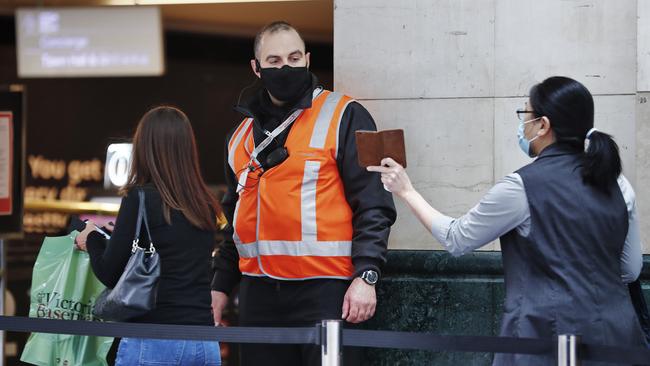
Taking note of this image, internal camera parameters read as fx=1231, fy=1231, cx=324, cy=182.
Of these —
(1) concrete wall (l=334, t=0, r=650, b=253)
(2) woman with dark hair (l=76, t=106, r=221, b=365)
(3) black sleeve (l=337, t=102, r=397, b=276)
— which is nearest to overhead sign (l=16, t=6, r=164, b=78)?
(1) concrete wall (l=334, t=0, r=650, b=253)

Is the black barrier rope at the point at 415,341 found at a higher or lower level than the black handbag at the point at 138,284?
lower

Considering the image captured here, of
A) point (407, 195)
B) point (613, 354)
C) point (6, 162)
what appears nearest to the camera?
point (613, 354)

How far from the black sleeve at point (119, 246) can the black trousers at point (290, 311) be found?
601mm

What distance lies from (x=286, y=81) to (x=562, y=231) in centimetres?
149

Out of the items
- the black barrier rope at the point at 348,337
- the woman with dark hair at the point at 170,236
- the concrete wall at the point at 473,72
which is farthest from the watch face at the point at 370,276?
the concrete wall at the point at 473,72

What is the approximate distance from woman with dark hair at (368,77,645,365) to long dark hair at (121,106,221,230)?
3.67ft

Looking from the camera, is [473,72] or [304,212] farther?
[473,72]

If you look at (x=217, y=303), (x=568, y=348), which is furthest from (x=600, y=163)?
(x=217, y=303)

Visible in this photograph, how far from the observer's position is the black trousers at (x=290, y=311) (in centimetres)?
508

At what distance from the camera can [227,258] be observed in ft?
18.5

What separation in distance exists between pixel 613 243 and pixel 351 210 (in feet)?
3.99

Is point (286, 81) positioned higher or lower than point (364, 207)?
higher

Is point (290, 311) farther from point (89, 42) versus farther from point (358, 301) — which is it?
point (89, 42)

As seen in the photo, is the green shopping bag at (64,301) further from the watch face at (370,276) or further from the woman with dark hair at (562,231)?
the woman with dark hair at (562,231)
